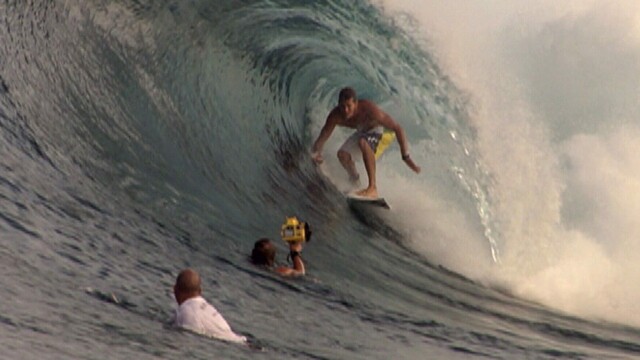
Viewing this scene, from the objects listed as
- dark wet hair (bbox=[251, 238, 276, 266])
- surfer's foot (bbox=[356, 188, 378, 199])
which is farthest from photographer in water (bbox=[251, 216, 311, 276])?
surfer's foot (bbox=[356, 188, 378, 199])

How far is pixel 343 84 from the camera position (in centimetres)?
1564

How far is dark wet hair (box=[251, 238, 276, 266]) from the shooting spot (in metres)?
8.05

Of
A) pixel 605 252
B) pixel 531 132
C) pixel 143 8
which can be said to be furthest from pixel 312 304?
pixel 531 132

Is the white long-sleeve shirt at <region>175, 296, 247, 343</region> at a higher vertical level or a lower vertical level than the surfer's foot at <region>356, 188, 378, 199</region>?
lower

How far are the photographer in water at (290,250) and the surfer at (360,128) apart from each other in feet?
10.3

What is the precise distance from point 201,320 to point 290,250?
2847mm

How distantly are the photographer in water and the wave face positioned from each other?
143mm

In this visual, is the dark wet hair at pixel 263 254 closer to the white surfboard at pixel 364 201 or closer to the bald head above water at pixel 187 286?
the bald head above water at pixel 187 286

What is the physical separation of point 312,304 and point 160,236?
1113mm

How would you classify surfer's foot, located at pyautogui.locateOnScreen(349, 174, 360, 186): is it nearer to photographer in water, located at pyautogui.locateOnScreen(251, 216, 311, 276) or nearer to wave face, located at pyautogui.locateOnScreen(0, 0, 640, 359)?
wave face, located at pyautogui.locateOnScreen(0, 0, 640, 359)

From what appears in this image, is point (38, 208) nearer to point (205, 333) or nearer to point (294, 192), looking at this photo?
point (205, 333)

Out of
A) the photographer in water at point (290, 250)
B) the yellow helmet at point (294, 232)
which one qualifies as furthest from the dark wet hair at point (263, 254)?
the yellow helmet at point (294, 232)

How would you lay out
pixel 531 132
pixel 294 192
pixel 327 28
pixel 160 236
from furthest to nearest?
1. pixel 327 28
2. pixel 531 132
3. pixel 294 192
4. pixel 160 236

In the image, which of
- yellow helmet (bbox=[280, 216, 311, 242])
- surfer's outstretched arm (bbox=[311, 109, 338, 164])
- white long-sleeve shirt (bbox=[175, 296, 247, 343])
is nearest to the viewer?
white long-sleeve shirt (bbox=[175, 296, 247, 343])
